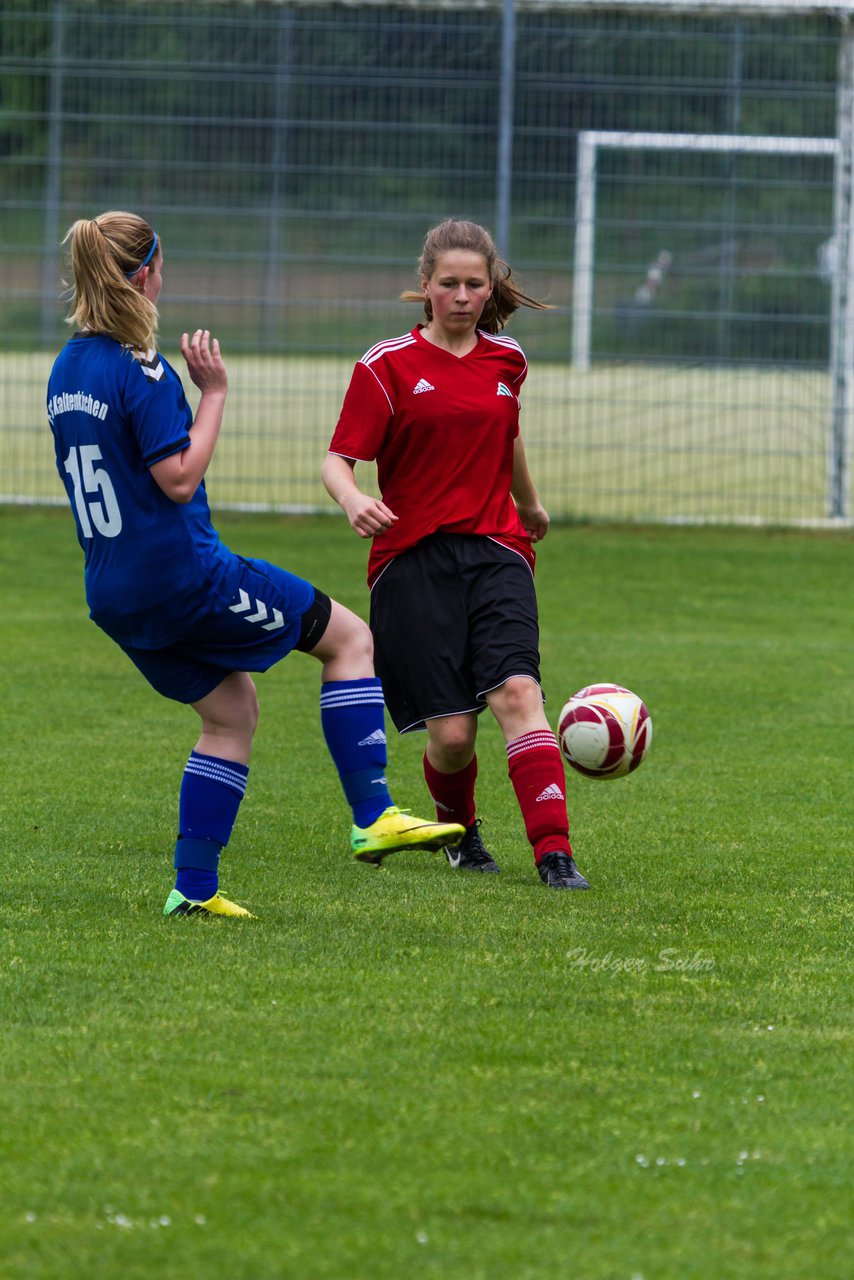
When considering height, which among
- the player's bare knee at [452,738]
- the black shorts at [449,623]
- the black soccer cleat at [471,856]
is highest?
the black shorts at [449,623]

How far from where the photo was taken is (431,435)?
5230 millimetres

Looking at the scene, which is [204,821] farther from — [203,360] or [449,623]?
[203,360]

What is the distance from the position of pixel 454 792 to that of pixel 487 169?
9.57m

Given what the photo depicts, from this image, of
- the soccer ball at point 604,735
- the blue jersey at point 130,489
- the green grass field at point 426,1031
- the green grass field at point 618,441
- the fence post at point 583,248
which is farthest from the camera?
the green grass field at point 618,441

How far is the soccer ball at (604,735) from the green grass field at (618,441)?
30.0ft

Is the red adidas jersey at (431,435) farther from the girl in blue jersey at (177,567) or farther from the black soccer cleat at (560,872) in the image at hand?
the black soccer cleat at (560,872)

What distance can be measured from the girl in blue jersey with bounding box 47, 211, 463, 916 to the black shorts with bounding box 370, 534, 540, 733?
0.48 meters

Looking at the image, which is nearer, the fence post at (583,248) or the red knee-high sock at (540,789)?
the red knee-high sock at (540,789)

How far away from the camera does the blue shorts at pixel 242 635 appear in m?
4.50

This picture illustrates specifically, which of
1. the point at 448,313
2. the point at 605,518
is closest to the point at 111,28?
the point at 605,518

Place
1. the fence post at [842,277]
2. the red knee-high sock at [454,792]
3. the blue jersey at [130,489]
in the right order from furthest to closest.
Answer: the fence post at [842,277] → the red knee-high sock at [454,792] → the blue jersey at [130,489]

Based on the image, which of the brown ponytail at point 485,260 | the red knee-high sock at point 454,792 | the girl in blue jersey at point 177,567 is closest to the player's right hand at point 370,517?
the girl in blue jersey at point 177,567

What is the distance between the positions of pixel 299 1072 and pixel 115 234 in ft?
6.56

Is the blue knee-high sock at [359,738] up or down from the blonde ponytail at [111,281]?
down
